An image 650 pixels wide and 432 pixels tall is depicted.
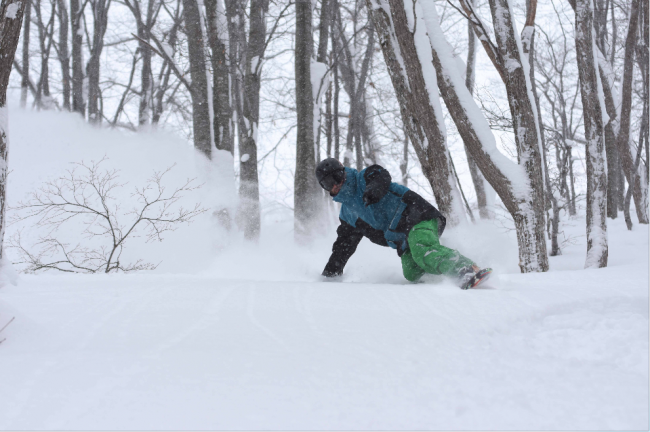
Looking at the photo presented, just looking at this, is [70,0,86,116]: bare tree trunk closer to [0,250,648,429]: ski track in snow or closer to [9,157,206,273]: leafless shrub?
[9,157,206,273]: leafless shrub

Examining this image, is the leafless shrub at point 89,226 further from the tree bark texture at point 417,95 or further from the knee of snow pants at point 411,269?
the knee of snow pants at point 411,269

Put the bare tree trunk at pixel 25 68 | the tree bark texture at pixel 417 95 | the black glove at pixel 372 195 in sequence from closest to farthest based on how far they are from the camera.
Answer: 1. the black glove at pixel 372 195
2. the tree bark texture at pixel 417 95
3. the bare tree trunk at pixel 25 68

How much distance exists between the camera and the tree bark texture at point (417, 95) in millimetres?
4750

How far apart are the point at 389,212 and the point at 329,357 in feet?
7.06

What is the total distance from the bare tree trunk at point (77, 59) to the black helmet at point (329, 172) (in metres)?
10.3

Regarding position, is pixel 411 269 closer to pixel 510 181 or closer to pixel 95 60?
pixel 510 181

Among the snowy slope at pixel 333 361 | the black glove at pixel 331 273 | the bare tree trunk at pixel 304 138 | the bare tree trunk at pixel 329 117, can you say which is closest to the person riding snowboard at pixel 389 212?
the black glove at pixel 331 273

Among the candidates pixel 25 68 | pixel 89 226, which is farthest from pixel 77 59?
pixel 89 226

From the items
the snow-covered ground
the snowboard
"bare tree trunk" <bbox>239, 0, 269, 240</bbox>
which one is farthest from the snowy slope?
"bare tree trunk" <bbox>239, 0, 269, 240</bbox>

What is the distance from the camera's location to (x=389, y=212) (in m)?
3.65

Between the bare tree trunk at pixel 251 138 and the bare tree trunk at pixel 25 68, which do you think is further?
the bare tree trunk at pixel 25 68

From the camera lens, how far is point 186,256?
7051mm

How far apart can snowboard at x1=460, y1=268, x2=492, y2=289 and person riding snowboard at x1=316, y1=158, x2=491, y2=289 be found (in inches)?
11.4

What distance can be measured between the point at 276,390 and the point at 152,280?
7.72 ft
